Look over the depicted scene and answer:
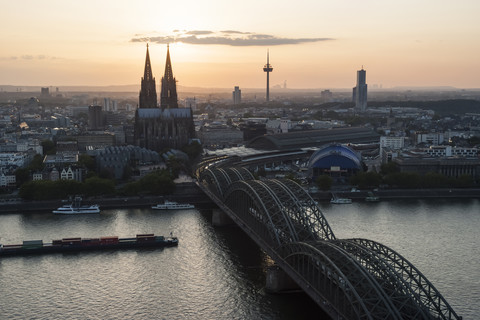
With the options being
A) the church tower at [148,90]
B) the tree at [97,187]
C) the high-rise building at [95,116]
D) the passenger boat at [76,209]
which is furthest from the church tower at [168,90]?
the passenger boat at [76,209]

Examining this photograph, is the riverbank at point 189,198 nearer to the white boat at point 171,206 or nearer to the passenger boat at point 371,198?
the passenger boat at point 371,198

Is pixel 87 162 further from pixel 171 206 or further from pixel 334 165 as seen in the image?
pixel 334 165

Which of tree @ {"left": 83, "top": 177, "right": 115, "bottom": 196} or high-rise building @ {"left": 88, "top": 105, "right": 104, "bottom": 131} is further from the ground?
high-rise building @ {"left": 88, "top": 105, "right": 104, "bottom": 131}

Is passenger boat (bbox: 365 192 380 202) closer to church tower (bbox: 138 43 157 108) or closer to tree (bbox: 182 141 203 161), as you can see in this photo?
tree (bbox: 182 141 203 161)

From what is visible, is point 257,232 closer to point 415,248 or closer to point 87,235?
point 415,248

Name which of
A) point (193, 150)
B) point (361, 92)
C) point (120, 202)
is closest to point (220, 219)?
point (120, 202)

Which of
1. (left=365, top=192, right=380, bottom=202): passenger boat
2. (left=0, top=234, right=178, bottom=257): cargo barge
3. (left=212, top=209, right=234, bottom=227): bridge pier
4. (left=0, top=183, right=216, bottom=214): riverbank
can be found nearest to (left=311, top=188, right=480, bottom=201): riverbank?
(left=365, top=192, right=380, bottom=202): passenger boat
